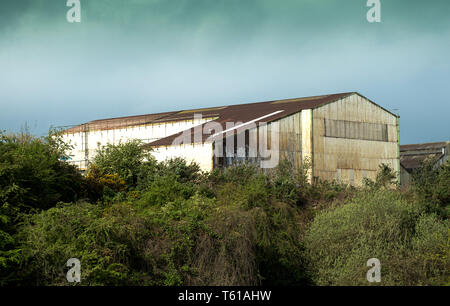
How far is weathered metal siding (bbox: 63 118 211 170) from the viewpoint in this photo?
44938 mm

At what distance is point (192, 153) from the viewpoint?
1363 inches

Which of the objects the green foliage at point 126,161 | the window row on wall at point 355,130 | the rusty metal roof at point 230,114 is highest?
the rusty metal roof at point 230,114

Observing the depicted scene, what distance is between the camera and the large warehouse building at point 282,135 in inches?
1393

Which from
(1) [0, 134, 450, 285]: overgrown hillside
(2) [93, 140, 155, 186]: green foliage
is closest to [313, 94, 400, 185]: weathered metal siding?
(1) [0, 134, 450, 285]: overgrown hillside

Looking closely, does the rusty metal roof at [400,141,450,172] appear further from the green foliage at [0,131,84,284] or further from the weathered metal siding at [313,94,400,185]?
the green foliage at [0,131,84,284]

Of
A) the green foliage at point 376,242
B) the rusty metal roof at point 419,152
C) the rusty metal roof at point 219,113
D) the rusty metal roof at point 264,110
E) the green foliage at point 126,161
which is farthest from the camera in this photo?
the rusty metal roof at point 419,152

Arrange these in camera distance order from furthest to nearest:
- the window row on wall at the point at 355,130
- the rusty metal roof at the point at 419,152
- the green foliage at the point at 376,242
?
the rusty metal roof at the point at 419,152, the window row on wall at the point at 355,130, the green foliage at the point at 376,242

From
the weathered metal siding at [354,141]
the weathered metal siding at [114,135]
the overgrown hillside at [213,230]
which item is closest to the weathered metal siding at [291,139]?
the weathered metal siding at [354,141]

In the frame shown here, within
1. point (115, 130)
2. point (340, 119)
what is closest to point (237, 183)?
point (340, 119)

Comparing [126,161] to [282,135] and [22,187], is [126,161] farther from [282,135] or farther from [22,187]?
[22,187]

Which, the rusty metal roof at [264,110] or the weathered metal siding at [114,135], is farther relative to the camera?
the weathered metal siding at [114,135]

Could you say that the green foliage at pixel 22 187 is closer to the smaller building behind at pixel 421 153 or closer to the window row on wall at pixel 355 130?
the window row on wall at pixel 355 130

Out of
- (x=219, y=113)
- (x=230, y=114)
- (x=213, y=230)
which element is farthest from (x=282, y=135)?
(x=213, y=230)
